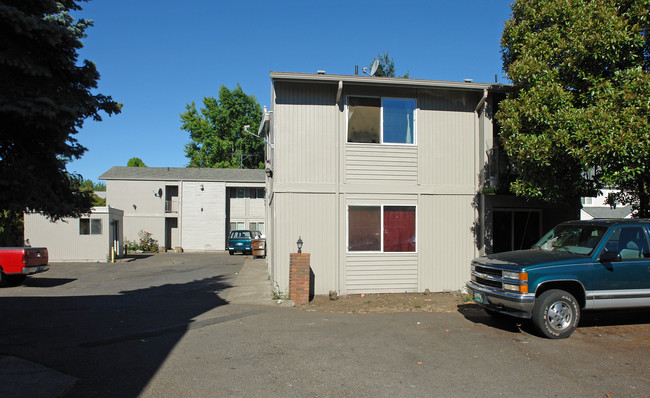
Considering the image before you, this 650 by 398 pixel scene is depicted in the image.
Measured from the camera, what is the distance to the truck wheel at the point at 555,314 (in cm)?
721

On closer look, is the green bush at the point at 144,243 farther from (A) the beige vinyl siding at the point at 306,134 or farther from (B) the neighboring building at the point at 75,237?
(A) the beige vinyl siding at the point at 306,134

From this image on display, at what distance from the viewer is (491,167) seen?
→ 12.2 m

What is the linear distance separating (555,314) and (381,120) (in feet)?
21.6

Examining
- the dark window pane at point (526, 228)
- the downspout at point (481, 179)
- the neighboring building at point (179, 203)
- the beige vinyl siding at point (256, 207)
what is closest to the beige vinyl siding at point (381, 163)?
the downspout at point (481, 179)

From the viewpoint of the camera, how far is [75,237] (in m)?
25.1

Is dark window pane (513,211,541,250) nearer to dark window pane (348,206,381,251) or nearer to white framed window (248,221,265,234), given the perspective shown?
dark window pane (348,206,381,251)

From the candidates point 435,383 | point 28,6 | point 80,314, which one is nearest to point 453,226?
point 435,383

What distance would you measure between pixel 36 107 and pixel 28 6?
1766 mm

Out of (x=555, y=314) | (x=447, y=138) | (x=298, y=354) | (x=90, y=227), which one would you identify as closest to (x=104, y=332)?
(x=298, y=354)

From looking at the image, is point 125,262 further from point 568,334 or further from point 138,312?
point 568,334

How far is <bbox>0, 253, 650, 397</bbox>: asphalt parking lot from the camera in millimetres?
5125

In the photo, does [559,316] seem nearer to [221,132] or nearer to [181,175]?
[181,175]

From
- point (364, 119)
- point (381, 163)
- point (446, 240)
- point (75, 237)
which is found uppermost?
point (364, 119)

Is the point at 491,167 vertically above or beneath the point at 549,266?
above
